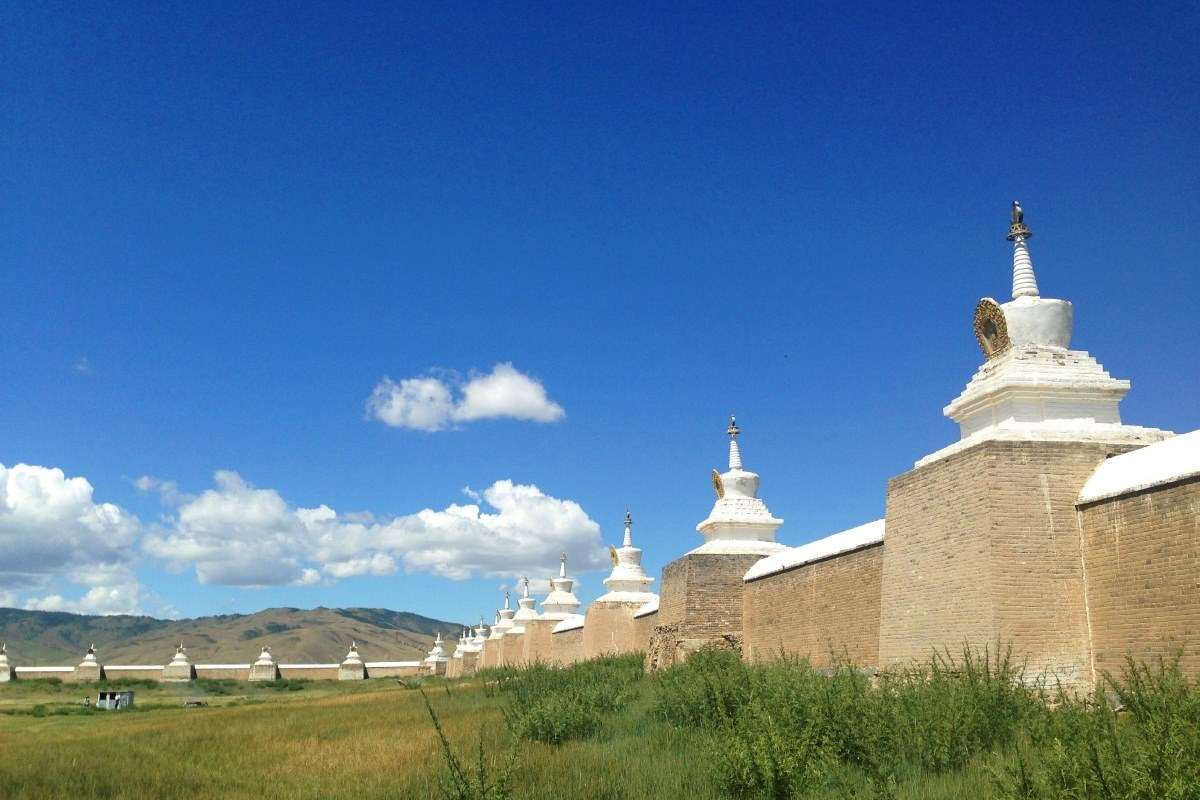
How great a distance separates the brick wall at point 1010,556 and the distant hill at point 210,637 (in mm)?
120933

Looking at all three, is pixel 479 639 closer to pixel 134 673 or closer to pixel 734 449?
pixel 134 673

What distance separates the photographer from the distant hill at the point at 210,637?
132875 millimetres

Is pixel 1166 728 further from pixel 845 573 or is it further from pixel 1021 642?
pixel 845 573

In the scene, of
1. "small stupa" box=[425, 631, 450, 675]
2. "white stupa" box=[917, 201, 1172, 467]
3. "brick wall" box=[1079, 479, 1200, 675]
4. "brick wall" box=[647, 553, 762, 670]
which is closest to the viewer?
"brick wall" box=[1079, 479, 1200, 675]

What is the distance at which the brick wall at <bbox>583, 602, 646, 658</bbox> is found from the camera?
28.0 m

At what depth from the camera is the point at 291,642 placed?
464 ft

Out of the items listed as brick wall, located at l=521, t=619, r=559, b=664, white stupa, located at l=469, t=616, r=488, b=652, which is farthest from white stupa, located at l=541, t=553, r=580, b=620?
white stupa, located at l=469, t=616, r=488, b=652

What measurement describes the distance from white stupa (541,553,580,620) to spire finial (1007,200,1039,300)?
28.9 metres

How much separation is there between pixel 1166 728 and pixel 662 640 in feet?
49.9

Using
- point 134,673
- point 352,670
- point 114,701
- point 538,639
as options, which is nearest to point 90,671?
point 134,673

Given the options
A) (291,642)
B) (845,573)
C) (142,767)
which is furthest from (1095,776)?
(291,642)

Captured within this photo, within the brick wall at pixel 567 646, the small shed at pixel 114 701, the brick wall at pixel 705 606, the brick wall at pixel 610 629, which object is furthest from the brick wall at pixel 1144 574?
the small shed at pixel 114 701

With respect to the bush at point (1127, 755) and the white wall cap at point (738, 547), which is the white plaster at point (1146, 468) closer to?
the bush at point (1127, 755)

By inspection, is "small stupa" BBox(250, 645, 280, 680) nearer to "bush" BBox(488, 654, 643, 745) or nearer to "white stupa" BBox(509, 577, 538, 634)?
"white stupa" BBox(509, 577, 538, 634)
